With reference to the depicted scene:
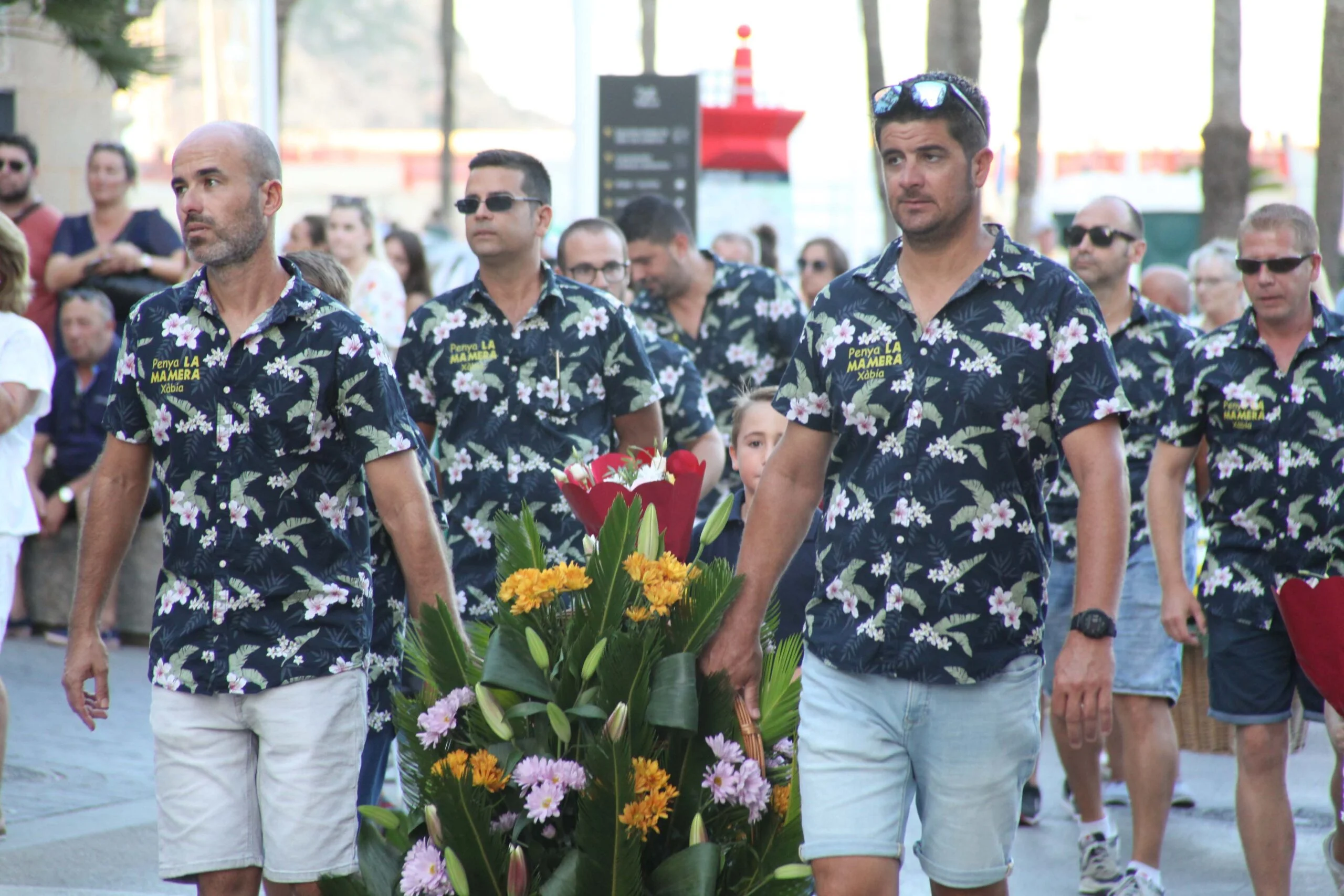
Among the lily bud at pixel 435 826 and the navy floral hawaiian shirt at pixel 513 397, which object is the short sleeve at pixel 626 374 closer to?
the navy floral hawaiian shirt at pixel 513 397

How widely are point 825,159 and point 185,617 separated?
40.2 metres

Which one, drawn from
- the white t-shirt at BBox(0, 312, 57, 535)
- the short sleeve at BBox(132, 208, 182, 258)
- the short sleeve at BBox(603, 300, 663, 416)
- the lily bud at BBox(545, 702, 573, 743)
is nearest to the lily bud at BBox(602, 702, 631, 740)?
the lily bud at BBox(545, 702, 573, 743)

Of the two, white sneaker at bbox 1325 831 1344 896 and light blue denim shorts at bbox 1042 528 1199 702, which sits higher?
light blue denim shorts at bbox 1042 528 1199 702

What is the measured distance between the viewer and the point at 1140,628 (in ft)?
20.6

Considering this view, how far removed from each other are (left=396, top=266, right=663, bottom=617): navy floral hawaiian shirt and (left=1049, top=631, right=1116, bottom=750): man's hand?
7.34 feet

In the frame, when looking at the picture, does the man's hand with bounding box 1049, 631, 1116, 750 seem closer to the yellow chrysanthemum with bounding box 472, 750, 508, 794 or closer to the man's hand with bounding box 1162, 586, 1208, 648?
the yellow chrysanthemum with bounding box 472, 750, 508, 794

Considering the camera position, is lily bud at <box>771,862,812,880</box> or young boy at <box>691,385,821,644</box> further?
young boy at <box>691,385,821,644</box>

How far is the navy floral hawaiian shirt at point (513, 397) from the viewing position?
5.47m

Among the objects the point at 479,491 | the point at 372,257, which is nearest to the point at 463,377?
the point at 479,491

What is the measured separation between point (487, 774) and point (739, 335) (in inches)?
165

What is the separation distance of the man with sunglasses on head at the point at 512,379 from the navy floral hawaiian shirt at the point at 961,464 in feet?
6.13

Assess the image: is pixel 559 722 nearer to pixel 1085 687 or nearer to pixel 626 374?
pixel 1085 687

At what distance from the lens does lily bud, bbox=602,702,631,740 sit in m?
3.77

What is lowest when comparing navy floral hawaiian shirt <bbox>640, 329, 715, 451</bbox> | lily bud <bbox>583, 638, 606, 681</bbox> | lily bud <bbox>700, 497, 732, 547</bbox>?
lily bud <bbox>583, 638, 606, 681</bbox>
